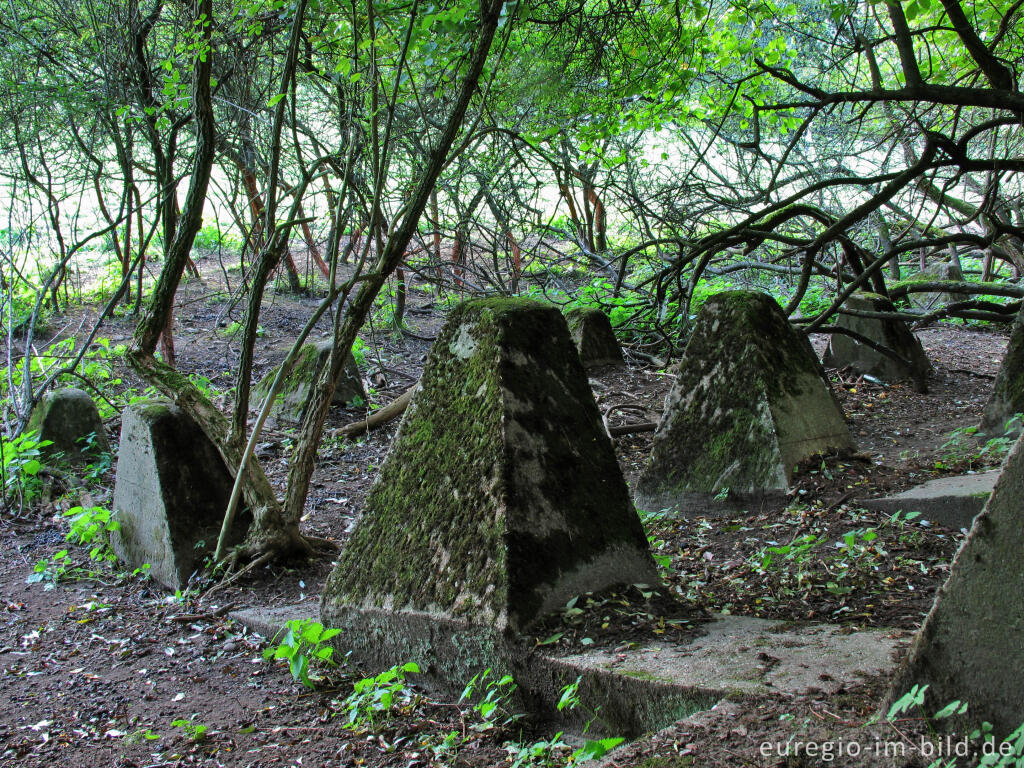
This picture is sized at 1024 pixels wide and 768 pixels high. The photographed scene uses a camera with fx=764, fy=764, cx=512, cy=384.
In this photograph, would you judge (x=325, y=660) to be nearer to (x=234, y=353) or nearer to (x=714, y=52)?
(x=714, y=52)

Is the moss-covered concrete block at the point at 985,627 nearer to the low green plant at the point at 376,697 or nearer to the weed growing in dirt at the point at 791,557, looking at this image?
the low green plant at the point at 376,697

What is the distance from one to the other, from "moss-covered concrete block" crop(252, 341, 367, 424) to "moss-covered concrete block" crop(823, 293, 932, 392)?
18.0 ft

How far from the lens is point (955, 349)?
9.65m

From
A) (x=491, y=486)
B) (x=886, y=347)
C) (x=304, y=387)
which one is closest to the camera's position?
(x=491, y=486)

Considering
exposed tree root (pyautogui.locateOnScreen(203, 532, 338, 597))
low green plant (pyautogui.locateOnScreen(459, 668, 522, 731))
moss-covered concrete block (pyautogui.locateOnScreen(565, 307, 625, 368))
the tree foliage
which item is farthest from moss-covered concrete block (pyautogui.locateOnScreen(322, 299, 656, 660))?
moss-covered concrete block (pyautogui.locateOnScreen(565, 307, 625, 368))

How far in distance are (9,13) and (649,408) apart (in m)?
7.36

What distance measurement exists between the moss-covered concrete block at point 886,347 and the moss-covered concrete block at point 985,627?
6.42 metres

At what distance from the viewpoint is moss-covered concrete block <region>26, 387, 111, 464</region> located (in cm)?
731

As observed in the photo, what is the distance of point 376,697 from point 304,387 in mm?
6386

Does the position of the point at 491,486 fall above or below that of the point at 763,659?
above

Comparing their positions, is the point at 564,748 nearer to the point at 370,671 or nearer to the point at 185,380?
the point at 370,671

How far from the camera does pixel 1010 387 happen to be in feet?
15.9

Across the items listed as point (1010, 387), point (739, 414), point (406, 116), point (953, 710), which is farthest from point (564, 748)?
point (406, 116)

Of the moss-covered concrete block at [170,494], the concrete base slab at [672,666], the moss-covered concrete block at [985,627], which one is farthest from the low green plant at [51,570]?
the moss-covered concrete block at [985,627]
